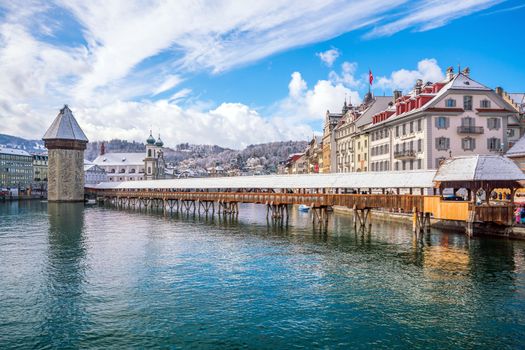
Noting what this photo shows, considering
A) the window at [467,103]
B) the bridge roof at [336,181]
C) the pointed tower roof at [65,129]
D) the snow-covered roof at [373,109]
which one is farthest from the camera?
the pointed tower roof at [65,129]

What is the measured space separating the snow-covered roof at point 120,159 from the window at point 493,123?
13764cm

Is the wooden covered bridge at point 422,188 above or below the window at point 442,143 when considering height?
below

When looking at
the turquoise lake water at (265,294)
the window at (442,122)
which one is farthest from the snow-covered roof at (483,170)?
the window at (442,122)

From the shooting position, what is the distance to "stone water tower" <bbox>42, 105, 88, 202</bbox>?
351ft

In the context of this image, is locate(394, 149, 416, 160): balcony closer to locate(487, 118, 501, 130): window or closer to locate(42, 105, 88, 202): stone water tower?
locate(487, 118, 501, 130): window

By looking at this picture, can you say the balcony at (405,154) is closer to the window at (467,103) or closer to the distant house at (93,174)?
the window at (467,103)

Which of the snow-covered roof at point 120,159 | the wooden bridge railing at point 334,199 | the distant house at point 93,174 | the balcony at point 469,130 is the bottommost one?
the wooden bridge railing at point 334,199

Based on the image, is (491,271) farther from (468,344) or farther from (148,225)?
(148,225)

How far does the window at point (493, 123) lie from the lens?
171 ft

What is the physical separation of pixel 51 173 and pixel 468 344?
110 metres

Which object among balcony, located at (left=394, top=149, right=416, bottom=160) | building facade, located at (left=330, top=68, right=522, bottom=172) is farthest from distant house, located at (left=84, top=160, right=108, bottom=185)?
building facade, located at (left=330, top=68, right=522, bottom=172)

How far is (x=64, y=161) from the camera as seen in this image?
108812mm

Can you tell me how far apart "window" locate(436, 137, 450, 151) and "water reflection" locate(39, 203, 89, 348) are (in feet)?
128

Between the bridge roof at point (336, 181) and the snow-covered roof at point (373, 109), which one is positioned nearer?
the bridge roof at point (336, 181)
